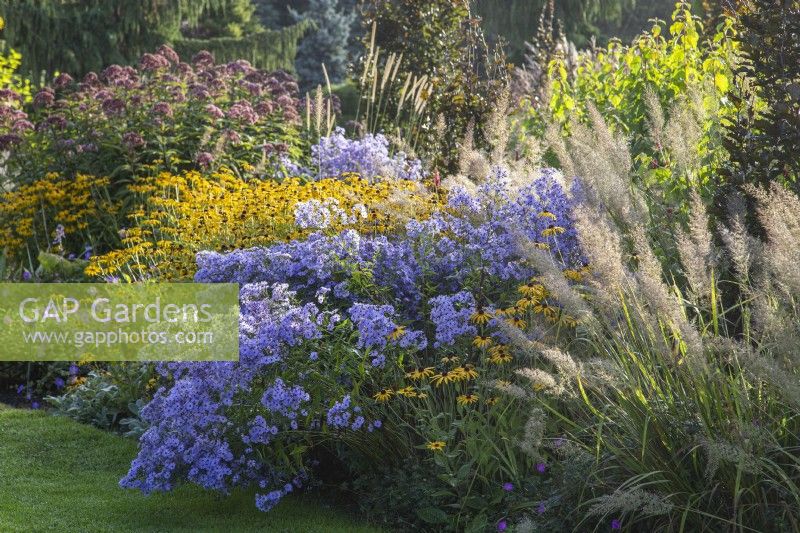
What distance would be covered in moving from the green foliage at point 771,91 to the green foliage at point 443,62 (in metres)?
4.54

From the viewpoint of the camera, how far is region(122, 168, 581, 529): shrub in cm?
420

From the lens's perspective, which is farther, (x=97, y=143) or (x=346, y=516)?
(x=97, y=143)

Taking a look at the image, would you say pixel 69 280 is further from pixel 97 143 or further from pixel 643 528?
pixel 643 528

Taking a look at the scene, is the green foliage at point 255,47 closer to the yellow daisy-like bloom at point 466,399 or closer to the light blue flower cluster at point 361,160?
the light blue flower cluster at point 361,160

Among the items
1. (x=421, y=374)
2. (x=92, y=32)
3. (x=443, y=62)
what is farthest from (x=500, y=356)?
(x=92, y=32)

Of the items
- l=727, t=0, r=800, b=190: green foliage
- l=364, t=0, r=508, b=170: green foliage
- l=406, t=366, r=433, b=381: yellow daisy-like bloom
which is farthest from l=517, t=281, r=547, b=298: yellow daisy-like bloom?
l=364, t=0, r=508, b=170: green foliage

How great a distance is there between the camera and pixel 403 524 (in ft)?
14.1

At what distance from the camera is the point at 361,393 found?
15.2 feet

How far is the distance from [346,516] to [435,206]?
7.67 feet

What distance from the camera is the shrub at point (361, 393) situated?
4.20 m

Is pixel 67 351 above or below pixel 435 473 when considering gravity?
below

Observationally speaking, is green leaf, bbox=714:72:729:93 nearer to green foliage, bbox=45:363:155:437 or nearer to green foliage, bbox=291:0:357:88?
green foliage, bbox=45:363:155:437

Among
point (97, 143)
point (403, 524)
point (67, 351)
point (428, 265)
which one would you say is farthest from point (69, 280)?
point (403, 524)

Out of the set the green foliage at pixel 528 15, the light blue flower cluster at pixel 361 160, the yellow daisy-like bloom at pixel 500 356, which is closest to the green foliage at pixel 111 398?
the yellow daisy-like bloom at pixel 500 356
